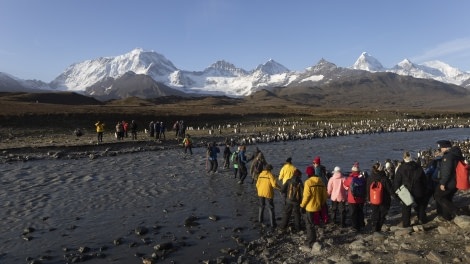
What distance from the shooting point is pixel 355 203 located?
12289mm

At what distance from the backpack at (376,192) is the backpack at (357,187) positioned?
0.41 metres

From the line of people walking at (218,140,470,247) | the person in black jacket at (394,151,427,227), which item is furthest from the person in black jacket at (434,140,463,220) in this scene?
the person in black jacket at (394,151,427,227)

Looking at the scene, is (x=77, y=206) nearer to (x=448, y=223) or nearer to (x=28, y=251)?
(x=28, y=251)

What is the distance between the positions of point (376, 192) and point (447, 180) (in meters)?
2.04

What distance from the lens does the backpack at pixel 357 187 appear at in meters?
12.2

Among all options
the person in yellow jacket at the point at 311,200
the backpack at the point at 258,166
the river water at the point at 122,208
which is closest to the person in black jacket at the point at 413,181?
the person in yellow jacket at the point at 311,200

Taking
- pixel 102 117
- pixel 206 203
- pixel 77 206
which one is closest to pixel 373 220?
pixel 206 203

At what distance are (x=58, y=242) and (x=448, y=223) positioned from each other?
40.3ft

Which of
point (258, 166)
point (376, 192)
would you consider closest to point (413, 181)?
point (376, 192)

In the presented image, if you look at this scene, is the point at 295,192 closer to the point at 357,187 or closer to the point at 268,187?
the point at 268,187

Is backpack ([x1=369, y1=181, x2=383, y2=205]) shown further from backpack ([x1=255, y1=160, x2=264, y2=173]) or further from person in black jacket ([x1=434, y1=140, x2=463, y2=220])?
backpack ([x1=255, y1=160, x2=264, y2=173])

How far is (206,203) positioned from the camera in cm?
1725

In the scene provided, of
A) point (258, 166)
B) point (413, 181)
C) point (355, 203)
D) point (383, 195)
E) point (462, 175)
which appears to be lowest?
point (355, 203)

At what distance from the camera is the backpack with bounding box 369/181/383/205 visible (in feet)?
38.2
